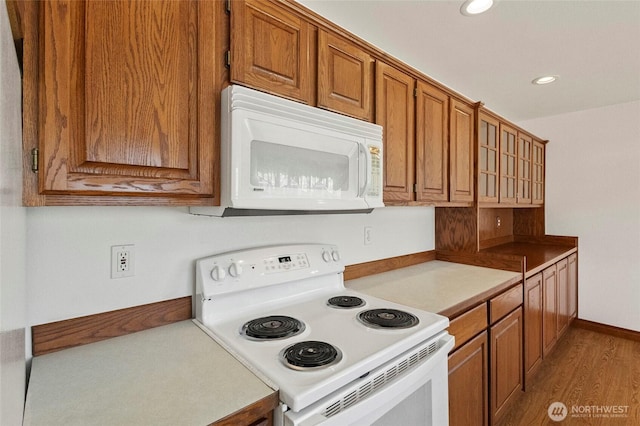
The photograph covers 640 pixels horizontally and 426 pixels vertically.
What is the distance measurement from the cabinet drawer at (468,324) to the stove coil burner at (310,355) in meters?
0.71

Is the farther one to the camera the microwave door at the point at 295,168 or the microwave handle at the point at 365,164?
the microwave handle at the point at 365,164

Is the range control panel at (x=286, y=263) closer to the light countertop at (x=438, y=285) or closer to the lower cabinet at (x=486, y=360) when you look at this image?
the light countertop at (x=438, y=285)

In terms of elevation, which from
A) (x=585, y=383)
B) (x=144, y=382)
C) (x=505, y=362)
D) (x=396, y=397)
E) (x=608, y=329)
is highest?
(x=144, y=382)

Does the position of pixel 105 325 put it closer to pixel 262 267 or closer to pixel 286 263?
pixel 262 267

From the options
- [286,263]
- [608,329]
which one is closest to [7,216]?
[286,263]

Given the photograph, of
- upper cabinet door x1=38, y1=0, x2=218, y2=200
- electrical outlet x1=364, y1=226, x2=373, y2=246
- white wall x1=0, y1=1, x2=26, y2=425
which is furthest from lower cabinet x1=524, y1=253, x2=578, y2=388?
white wall x1=0, y1=1, x2=26, y2=425

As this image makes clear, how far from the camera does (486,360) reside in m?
1.71

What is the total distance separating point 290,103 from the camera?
1.17 meters

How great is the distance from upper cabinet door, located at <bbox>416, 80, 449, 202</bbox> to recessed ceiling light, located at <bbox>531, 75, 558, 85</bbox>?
0.90 m

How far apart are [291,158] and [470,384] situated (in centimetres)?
142

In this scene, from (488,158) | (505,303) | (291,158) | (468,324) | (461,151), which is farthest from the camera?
(488,158)

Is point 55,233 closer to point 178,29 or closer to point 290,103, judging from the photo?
point 178,29

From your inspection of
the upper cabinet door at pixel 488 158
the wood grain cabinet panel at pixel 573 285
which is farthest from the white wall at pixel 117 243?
the wood grain cabinet panel at pixel 573 285

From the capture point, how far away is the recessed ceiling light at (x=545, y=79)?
2366 millimetres
